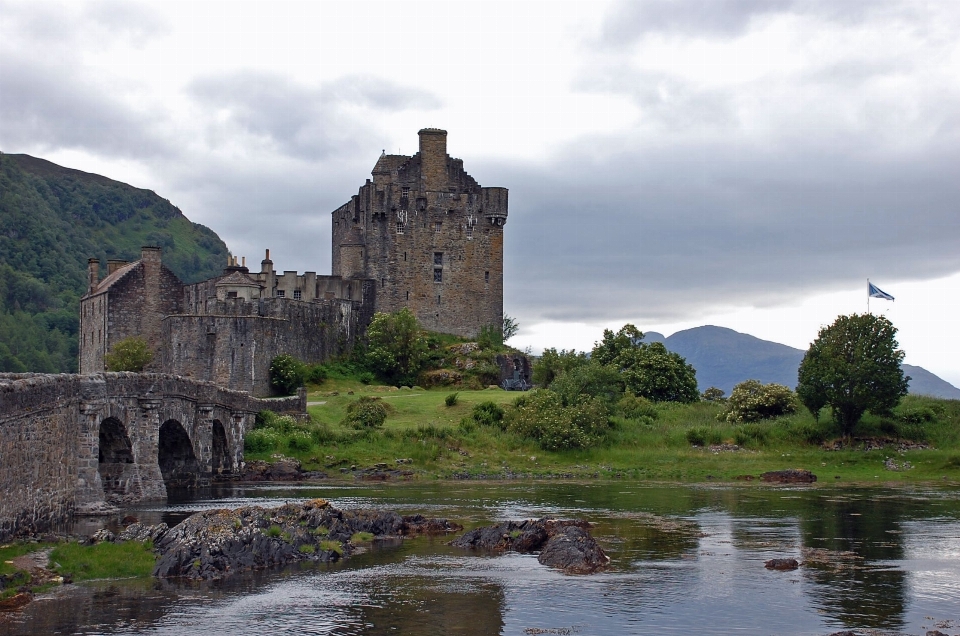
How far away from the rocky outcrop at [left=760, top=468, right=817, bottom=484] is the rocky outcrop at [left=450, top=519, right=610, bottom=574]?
72.0 feet

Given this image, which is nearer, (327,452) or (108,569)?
A: (108,569)

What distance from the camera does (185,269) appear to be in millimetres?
191750

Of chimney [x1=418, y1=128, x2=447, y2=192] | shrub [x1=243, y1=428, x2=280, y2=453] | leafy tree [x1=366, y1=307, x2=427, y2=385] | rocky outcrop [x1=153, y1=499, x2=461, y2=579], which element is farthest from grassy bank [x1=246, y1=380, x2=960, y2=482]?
chimney [x1=418, y1=128, x2=447, y2=192]

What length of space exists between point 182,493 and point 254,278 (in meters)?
36.7

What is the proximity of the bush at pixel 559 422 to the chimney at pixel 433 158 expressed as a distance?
32.6m

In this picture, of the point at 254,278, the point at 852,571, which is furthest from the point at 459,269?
the point at 852,571

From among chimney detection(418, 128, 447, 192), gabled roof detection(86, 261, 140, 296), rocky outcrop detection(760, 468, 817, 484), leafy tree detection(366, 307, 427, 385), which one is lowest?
rocky outcrop detection(760, 468, 817, 484)

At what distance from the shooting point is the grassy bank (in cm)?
5869

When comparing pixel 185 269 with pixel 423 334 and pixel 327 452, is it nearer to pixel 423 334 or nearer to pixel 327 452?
pixel 423 334

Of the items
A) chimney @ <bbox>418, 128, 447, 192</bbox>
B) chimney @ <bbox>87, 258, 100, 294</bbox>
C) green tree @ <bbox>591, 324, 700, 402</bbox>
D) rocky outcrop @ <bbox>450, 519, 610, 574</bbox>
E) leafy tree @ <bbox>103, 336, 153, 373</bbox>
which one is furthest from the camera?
chimney @ <bbox>418, 128, 447, 192</bbox>

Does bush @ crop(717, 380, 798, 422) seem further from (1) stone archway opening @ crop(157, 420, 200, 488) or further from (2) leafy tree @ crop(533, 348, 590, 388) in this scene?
(1) stone archway opening @ crop(157, 420, 200, 488)

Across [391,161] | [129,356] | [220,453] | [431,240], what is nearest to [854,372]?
[220,453]

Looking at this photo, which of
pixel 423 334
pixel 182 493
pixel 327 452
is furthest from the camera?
pixel 423 334

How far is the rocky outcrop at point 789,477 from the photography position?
56.1 meters
